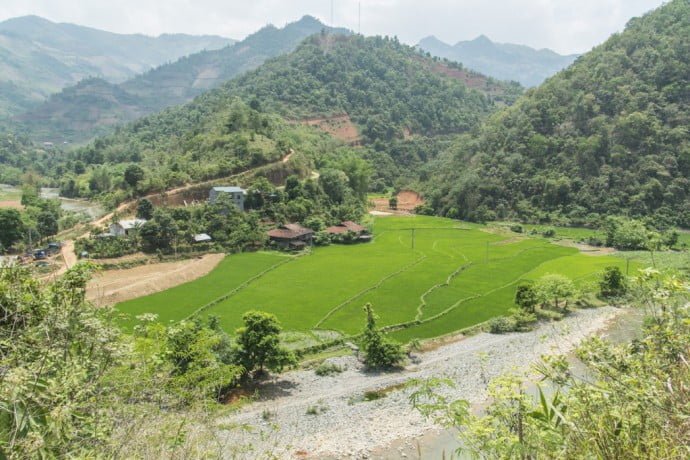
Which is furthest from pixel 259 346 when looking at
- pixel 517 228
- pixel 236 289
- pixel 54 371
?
pixel 517 228

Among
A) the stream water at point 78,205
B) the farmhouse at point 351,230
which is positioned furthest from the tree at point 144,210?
the farmhouse at point 351,230

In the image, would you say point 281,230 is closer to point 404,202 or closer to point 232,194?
point 232,194

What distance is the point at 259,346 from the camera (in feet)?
74.1

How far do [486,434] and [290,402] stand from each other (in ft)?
55.8

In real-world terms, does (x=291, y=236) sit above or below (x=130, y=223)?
below

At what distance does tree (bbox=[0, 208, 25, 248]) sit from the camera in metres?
38.8

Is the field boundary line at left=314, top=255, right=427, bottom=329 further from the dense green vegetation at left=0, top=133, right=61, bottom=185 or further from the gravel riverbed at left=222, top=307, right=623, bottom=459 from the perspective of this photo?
the dense green vegetation at left=0, top=133, right=61, bottom=185

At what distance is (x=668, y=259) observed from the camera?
44.2 meters

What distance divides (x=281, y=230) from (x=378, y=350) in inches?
1025

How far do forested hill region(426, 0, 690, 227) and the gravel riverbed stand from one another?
147 feet

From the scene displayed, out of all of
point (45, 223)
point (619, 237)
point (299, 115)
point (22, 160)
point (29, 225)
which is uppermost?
point (299, 115)

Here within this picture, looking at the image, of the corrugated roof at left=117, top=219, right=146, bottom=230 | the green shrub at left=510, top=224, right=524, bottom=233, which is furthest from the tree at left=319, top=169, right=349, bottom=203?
the corrugated roof at left=117, top=219, right=146, bottom=230

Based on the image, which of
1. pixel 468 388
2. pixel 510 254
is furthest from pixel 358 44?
pixel 468 388

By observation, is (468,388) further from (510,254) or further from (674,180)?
(674,180)
